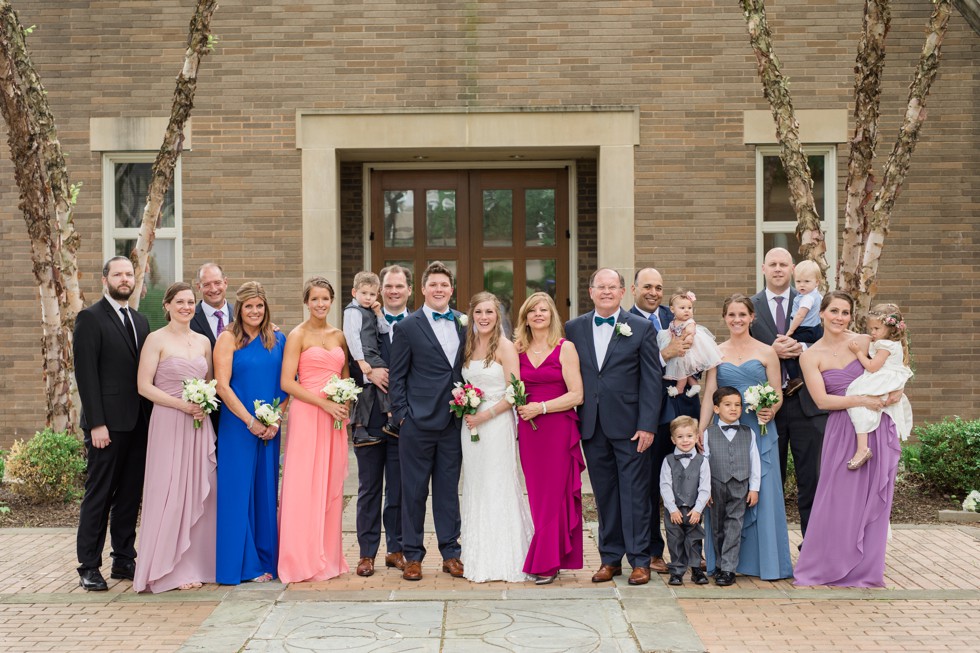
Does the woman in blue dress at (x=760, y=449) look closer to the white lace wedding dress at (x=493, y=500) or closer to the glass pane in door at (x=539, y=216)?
the white lace wedding dress at (x=493, y=500)

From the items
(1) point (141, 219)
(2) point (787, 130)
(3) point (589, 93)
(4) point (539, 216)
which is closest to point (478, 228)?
(4) point (539, 216)

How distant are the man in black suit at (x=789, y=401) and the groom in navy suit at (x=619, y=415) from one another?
1.06m

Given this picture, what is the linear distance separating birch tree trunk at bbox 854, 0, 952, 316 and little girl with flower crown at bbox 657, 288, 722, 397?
2858mm

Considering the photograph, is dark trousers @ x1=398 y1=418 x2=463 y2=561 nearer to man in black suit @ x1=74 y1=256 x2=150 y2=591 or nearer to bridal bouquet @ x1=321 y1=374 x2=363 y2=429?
bridal bouquet @ x1=321 y1=374 x2=363 y2=429

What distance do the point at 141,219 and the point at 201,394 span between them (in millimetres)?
6008

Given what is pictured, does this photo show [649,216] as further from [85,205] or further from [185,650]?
[185,650]

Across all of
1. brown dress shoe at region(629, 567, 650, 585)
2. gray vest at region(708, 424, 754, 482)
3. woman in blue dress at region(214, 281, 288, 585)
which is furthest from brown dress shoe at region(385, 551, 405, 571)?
gray vest at region(708, 424, 754, 482)

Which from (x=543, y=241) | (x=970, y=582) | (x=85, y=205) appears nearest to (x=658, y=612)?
(x=970, y=582)

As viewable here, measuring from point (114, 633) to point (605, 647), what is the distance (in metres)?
2.80

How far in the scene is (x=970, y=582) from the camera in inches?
280

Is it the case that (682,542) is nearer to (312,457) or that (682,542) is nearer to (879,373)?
(879,373)

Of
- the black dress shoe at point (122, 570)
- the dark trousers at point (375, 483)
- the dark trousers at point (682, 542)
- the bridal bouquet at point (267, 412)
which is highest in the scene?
the bridal bouquet at point (267, 412)

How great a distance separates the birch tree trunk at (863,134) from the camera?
9.26 m

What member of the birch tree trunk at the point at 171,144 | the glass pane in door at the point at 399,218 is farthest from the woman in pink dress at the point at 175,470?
the glass pane in door at the point at 399,218
